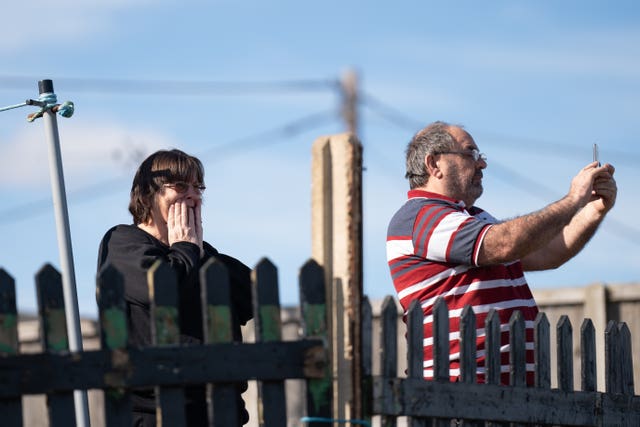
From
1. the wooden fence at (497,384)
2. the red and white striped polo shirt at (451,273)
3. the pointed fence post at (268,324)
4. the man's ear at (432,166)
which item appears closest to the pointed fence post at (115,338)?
the pointed fence post at (268,324)

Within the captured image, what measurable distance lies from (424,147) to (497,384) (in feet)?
3.93

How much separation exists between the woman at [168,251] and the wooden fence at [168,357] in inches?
22.5

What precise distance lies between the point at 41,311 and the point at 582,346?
8.26 feet

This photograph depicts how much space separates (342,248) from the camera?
3.17 m

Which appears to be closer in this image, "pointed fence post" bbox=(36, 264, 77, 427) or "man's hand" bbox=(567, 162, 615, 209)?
"pointed fence post" bbox=(36, 264, 77, 427)

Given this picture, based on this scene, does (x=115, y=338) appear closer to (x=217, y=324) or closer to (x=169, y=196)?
(x=217, y=324)

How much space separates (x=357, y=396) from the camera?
3.23 m

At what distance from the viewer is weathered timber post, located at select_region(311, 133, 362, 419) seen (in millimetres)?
3160

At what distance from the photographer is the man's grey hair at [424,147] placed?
4.71 meters

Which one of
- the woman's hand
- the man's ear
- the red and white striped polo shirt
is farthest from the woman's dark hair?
the man's ear

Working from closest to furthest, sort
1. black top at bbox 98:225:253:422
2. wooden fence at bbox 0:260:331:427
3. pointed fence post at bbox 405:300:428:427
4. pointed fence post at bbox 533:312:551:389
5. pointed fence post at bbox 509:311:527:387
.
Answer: wooden fence at bbox 0:260:331:427 → pointed fence post at bbox 405:300:428:427 → black top at bbox 98:225:253:422 → pointed fence post at bbox 509:311:527:387 → pointed fence post at bbox 533:312:551:389

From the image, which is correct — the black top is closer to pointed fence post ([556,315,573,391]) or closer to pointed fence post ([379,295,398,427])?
pointed fence post ([379,295,398,427])

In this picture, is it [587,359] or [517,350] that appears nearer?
[517,350]

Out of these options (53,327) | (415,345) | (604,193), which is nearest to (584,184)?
(604,193)
